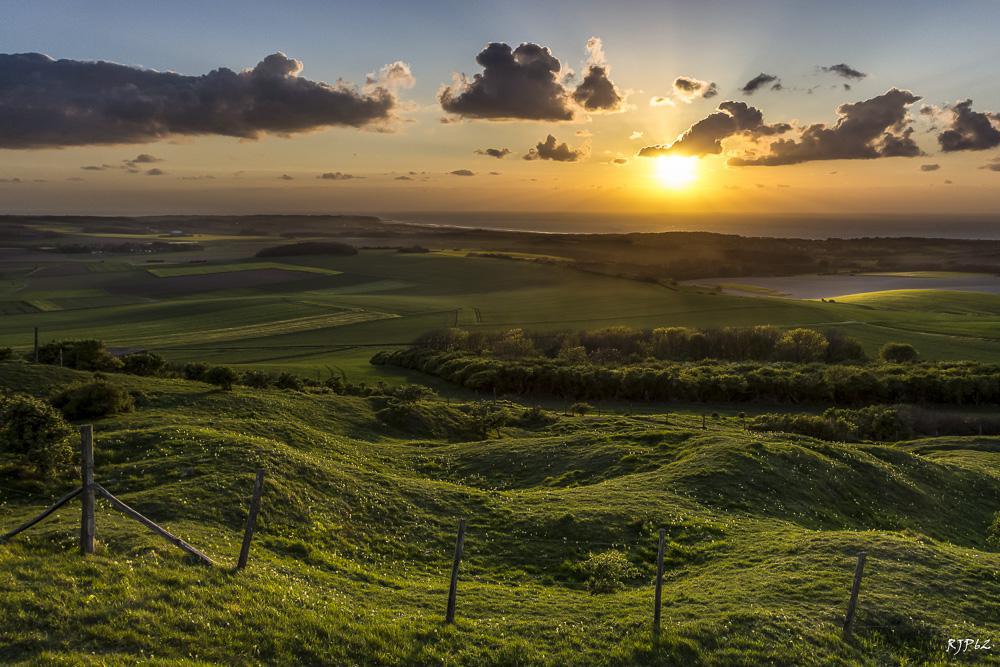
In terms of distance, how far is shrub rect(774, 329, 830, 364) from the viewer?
81625 millimetres

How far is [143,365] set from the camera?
155 feet

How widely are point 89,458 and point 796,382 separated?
60.3 meters

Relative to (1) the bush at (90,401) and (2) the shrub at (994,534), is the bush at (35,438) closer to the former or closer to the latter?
(1) the bush at (90,401)

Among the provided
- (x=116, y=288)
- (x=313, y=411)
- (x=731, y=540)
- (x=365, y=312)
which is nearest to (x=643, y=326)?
(x=365, y=312)

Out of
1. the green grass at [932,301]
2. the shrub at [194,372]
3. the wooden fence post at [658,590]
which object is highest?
the green grass at [932,301]

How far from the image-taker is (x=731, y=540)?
22031mm

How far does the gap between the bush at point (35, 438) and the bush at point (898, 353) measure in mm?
83955

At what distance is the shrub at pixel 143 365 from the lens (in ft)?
153

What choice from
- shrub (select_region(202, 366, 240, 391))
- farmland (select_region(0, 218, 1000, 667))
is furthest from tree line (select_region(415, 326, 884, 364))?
shrub (select_region(202, 366, 240, 391))

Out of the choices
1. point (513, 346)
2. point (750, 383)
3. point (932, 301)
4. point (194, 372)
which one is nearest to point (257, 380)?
point (194, 372)

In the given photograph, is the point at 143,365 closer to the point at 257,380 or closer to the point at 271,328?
the point at 257,380

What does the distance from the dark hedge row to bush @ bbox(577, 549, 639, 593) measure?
40875mm

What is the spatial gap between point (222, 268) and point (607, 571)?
17261cm

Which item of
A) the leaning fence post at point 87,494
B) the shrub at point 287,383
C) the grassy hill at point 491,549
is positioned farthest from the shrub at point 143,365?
the leaning fence post at point 87,494
